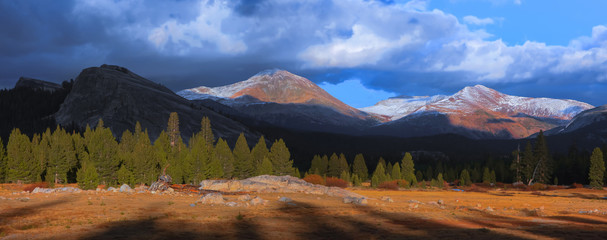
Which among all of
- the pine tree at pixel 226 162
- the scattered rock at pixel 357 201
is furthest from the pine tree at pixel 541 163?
the scattered rock at pixel 357 201

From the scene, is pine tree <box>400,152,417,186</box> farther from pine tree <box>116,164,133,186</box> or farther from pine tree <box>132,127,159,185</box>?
pine tree <box>116,164,133,186</box>

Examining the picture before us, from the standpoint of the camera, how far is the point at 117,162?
114 m

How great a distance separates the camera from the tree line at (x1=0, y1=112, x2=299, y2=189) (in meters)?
110

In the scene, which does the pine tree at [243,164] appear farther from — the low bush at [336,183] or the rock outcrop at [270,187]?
the rock outcrop at [270,187]

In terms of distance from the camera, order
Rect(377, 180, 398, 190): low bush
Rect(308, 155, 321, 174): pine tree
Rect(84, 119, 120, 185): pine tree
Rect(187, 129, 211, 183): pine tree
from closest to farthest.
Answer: Rect(84, 119, 120, 185): pine tree, Rect(187, 129, 211, 183): pine tree, Rect(377, 180, 398, 190): low bush, Rect(308, 155, 321, 174): pine tree

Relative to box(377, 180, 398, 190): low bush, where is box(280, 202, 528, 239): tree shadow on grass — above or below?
below

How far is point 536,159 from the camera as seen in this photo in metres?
152

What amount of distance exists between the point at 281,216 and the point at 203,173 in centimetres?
8016

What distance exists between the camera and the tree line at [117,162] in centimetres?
11050

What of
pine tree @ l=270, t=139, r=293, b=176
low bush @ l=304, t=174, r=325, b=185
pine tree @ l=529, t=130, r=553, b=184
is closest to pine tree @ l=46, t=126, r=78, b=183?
pine tree @ l=270, t=139, r=293, b=176

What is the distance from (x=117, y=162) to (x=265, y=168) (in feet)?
135

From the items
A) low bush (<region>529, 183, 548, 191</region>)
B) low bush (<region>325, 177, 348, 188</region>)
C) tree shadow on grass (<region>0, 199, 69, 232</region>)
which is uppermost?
low bush (<region>529, 183, 548, 191</region>)

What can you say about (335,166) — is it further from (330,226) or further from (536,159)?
(330,226)

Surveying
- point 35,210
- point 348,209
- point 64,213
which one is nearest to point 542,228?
point 348,209
